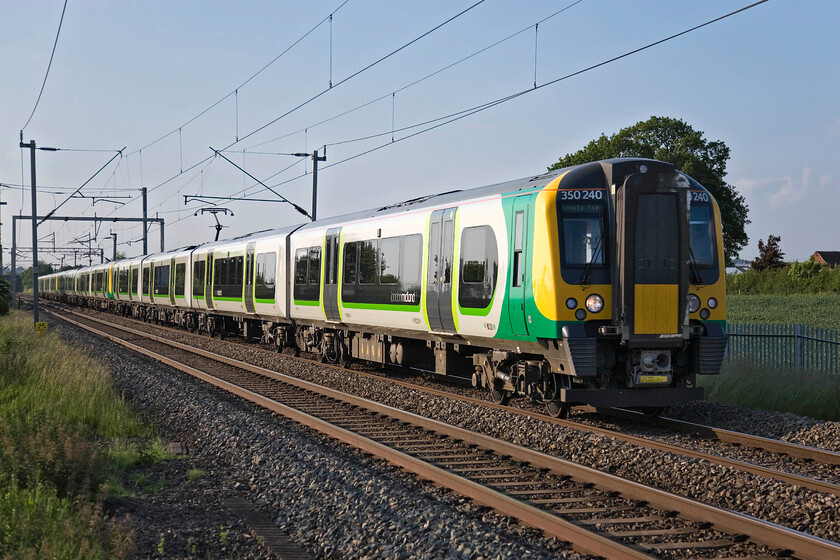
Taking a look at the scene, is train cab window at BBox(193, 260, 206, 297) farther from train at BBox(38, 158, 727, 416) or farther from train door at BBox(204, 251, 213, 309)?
train at BBox(38, 158, 727, 416)

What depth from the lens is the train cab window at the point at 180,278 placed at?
31.6 m

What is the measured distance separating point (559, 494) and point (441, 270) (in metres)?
6.03

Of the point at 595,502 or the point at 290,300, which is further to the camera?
the point at 290,300

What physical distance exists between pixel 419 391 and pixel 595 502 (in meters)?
6.93

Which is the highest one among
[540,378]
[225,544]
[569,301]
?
[569,301]

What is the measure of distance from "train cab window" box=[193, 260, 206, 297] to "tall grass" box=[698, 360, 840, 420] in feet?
63.0

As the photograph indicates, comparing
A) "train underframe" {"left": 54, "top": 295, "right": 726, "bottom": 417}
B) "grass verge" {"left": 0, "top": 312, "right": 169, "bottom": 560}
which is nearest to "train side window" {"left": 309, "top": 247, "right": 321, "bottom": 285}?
"train underframe" {"left": 54, "top": 295, "right": 726, "bottom": 417}

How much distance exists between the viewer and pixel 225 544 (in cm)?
594

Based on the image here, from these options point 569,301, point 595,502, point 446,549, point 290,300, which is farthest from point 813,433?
point 290,300

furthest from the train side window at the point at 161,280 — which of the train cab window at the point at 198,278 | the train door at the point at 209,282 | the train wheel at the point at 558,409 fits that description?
the train wheel at the point at 558,409

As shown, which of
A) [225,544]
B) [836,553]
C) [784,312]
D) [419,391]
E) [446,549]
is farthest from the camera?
[784,312]

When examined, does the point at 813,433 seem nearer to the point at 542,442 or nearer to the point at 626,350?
the point at 626,350

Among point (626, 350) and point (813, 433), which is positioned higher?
point (626, 350)

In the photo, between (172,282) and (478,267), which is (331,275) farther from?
(172,282)
